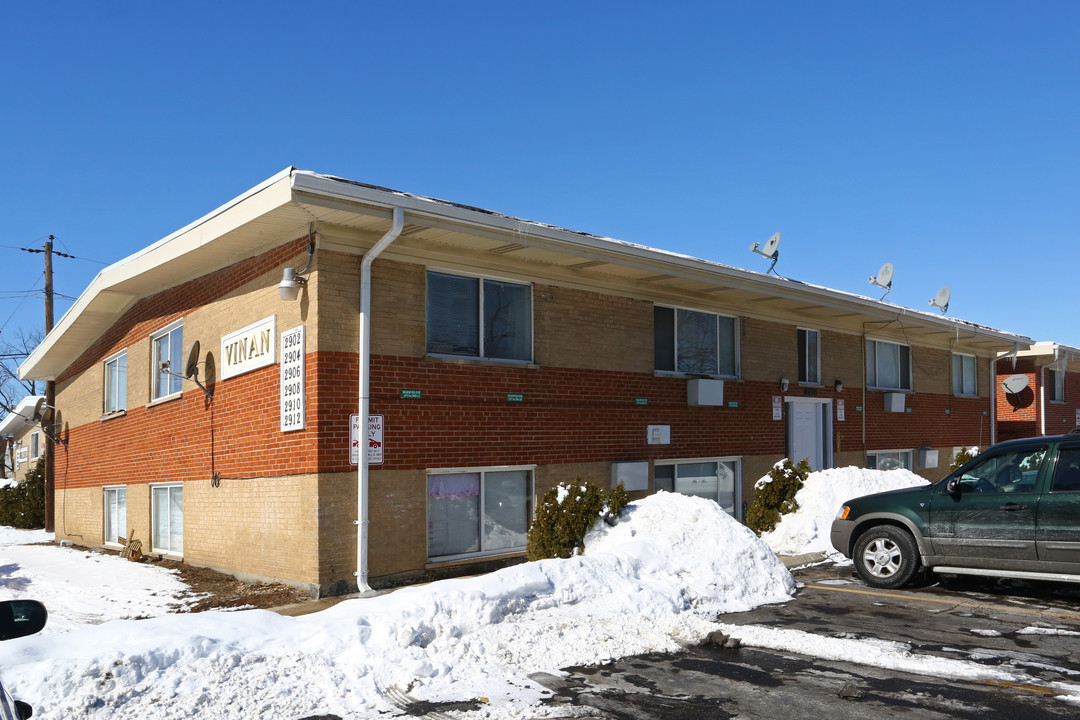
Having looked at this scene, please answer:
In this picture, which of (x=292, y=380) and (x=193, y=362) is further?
(x=193, y=362)

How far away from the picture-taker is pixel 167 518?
15.3 m

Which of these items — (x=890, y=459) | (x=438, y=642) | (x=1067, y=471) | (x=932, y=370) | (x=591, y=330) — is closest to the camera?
(x=438, y=642)

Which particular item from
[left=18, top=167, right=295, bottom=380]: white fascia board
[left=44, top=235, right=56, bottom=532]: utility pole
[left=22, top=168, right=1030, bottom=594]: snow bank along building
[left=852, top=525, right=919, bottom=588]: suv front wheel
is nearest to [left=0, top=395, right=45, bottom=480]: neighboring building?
[left=44, top=235, right=56, bottom=532]: utility pole

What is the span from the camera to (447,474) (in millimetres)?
11891

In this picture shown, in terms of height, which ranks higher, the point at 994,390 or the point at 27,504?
the point at 994,390

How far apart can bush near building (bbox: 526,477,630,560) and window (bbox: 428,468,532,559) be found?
1.42 metres

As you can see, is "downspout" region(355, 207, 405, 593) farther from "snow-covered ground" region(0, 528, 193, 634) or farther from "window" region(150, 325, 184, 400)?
"window" region(150, 325, 184, 400)

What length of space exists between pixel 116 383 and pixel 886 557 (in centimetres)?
1574

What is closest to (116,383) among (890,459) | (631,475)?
(631,475)

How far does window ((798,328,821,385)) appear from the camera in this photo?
18.3m

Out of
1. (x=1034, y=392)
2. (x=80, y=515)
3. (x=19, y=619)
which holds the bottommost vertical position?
(x=80, y=515)

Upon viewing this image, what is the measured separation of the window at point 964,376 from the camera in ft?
79.3

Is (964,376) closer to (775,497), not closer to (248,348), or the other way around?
A: (775,497)

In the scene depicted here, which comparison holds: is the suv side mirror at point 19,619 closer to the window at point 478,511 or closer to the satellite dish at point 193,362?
the window at point 478,511
